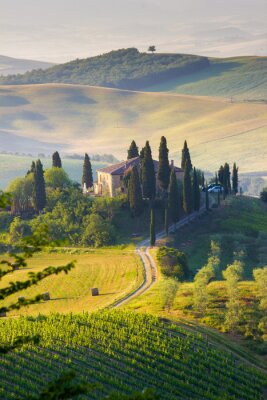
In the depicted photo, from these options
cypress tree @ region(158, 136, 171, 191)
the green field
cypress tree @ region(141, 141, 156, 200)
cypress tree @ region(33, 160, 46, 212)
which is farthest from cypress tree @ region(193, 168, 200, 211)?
cypress tree @ region(33, 160, 46, 212)

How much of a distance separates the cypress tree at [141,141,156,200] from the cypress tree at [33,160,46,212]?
14459mm

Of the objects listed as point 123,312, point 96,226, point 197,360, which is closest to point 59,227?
point 96,226

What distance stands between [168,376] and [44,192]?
65.9 metres

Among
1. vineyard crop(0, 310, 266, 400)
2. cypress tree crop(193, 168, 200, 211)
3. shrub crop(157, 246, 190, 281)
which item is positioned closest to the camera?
vineyard crop(0, 310, 266, 400)

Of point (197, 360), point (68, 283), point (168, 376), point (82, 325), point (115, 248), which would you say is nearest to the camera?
point (168, 376)

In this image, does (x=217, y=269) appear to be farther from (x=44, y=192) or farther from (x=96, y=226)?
(x=44, y=192)

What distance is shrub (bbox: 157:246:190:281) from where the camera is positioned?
88.7 m

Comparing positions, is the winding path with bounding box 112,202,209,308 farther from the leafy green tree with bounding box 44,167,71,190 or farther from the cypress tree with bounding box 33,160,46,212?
the leafy green tree with bounding box 44,167,71,190

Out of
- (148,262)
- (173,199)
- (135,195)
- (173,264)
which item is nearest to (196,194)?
(173,199)

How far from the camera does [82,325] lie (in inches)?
2520

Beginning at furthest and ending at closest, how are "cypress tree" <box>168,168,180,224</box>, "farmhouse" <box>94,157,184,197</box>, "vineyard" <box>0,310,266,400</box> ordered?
"farmhouse" <box>94,157,184,197</box>, "cypress tree" <box>168,168,180,224</box>, "vineyard" <box>0,310,266,400</box>

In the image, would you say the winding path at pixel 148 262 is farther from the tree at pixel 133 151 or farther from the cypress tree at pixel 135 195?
the tree at pixel 133 151

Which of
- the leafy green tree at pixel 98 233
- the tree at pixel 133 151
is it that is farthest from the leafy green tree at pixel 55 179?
the leafy green tree at pixel 98 233

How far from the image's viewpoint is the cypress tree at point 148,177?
373 feet
